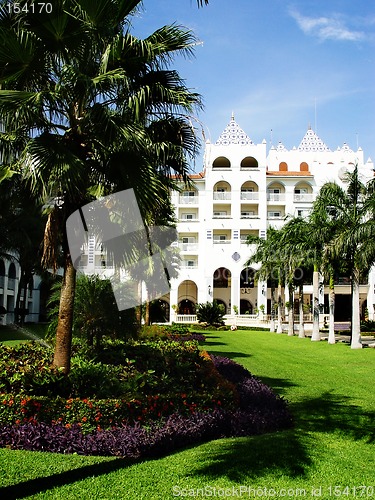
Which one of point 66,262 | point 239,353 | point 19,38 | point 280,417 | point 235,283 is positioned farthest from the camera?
point 235,283

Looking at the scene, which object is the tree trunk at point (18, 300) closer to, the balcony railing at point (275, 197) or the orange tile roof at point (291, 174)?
the balcony railing at point (275, 197)

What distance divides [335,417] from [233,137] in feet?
177

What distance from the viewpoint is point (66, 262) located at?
9.76 meters

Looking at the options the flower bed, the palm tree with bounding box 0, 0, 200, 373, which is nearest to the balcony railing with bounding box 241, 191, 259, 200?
the palm tree with bounding box 0, 0, 200, 373

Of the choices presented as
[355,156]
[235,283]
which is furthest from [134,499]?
[355,156]

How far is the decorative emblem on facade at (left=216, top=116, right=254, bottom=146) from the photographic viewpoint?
200 feet

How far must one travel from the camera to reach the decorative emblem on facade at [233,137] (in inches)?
2404

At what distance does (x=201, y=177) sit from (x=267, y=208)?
7950 mm

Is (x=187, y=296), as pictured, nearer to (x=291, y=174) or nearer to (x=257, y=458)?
(x=291, y=174)

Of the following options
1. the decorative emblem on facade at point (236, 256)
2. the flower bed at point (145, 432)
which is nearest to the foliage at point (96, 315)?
the flower bed at point (145, 432)

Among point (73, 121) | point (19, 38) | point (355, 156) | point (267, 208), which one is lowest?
point (73, 121)

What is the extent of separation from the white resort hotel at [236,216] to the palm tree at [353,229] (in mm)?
29262

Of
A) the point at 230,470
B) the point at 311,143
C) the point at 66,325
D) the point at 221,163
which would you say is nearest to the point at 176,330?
the point at 66,325

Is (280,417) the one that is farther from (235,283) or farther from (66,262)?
(235,283)
